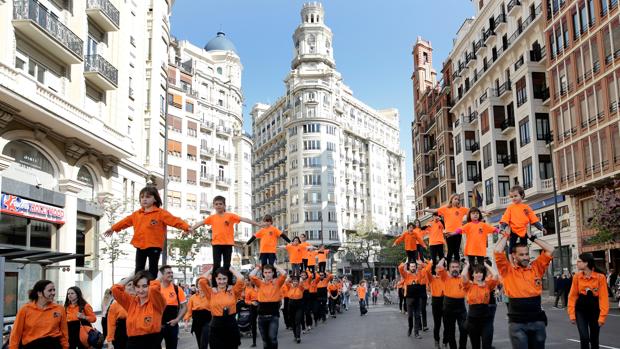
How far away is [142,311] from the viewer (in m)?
8.64

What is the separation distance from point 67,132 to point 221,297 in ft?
60.6

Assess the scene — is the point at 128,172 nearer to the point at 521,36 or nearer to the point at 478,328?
the point at 478,328

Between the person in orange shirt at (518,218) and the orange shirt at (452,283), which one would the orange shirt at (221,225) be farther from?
the person in orange shirt at (518,218)

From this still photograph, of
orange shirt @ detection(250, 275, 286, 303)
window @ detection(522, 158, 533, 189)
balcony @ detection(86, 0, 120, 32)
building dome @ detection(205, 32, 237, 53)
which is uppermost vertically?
building dome @ detection(205, 32, 237, 53)

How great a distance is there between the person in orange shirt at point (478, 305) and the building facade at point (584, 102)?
29465 millimetres

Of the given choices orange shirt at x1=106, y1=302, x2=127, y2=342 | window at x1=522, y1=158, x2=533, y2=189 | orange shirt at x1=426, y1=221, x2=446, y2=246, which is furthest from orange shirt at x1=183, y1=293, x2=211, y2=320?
window at x1=522, y1=158, x2=533, y2=189

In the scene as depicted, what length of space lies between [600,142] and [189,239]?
31350 mm

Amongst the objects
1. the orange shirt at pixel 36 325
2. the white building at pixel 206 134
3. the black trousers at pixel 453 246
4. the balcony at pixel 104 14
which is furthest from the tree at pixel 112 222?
the white building at pixel 206 134

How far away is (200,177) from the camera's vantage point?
72688 mm

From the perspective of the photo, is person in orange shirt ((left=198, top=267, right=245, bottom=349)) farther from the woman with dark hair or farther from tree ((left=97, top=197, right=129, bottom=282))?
tree ((left=97, top=197, right=129, bottom=282))

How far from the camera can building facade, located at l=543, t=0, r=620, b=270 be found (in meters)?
39.3

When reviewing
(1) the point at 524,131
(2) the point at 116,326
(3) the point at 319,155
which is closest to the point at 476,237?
(2) the point at 116,326

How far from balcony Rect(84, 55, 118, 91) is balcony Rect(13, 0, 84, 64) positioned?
1.52 m

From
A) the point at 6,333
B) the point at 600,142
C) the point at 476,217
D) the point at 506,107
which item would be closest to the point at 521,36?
the point at 506,107
